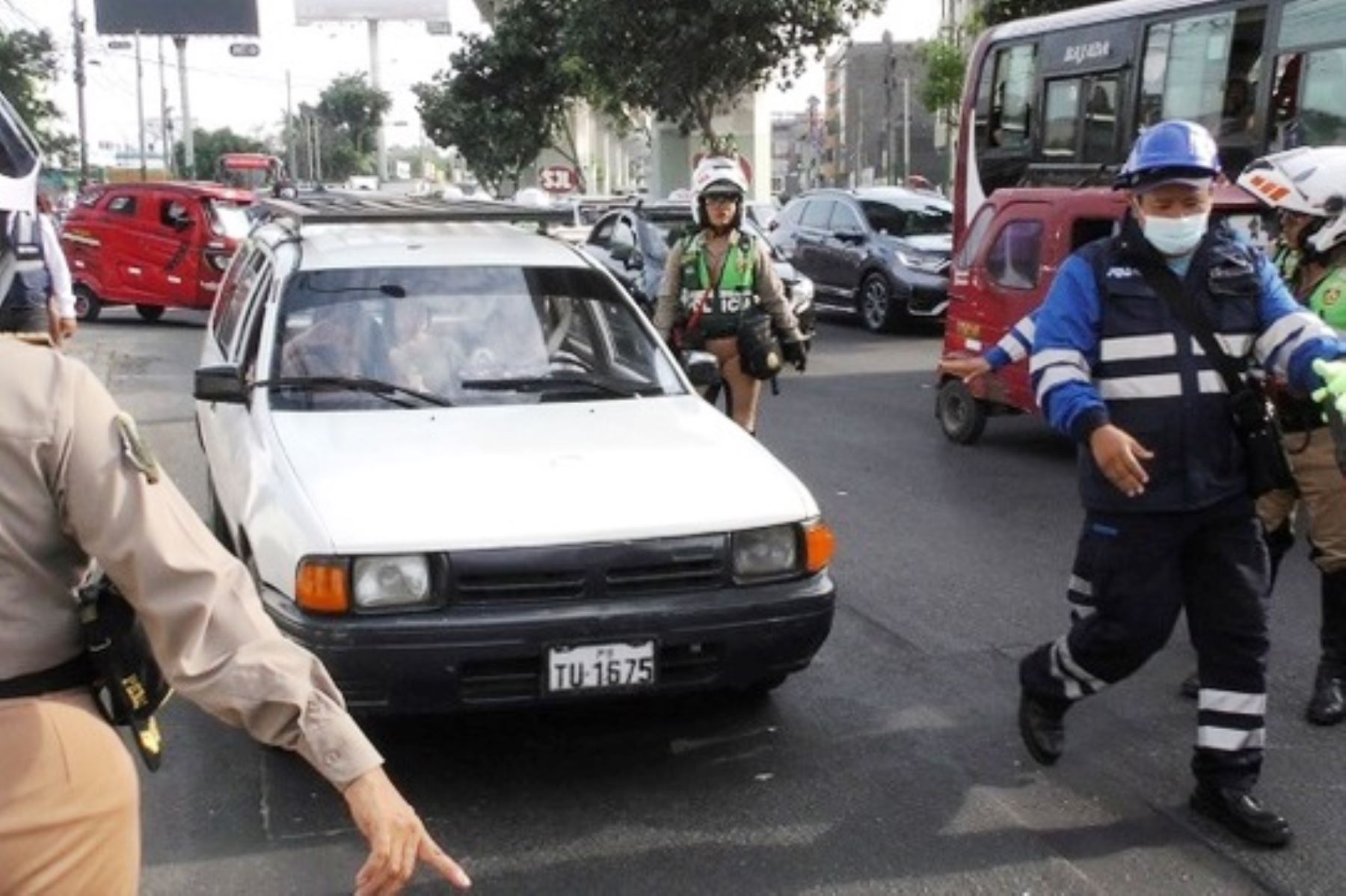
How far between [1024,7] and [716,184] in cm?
1131

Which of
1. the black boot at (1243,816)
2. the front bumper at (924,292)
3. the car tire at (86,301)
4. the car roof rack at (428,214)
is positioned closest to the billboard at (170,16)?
the car tire at (86,301)

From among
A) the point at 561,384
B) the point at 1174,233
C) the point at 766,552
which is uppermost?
the point at 1174,233

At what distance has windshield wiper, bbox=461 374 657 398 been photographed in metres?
4.91

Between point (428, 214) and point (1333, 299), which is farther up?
point (428, 214)

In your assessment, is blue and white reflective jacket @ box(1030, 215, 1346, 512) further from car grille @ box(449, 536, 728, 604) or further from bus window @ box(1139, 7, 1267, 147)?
bus window @ box(1139, 7, 1267, 147)

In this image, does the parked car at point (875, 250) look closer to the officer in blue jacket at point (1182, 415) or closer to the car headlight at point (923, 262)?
the car headlight at point (923, 262)

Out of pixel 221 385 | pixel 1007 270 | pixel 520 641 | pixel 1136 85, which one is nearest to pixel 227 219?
pixel 1136 85

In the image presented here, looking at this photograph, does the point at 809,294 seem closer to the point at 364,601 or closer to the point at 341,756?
A: the point at 364,601

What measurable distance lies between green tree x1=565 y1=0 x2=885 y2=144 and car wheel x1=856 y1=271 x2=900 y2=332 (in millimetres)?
6925

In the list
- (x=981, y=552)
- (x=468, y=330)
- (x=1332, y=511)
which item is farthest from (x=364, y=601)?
(x=981, y=552)

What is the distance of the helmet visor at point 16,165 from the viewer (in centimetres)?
188

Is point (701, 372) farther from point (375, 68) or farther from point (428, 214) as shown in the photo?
point (375, 68)

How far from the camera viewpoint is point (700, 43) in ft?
74.1

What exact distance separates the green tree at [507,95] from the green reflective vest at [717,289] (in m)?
27.3
